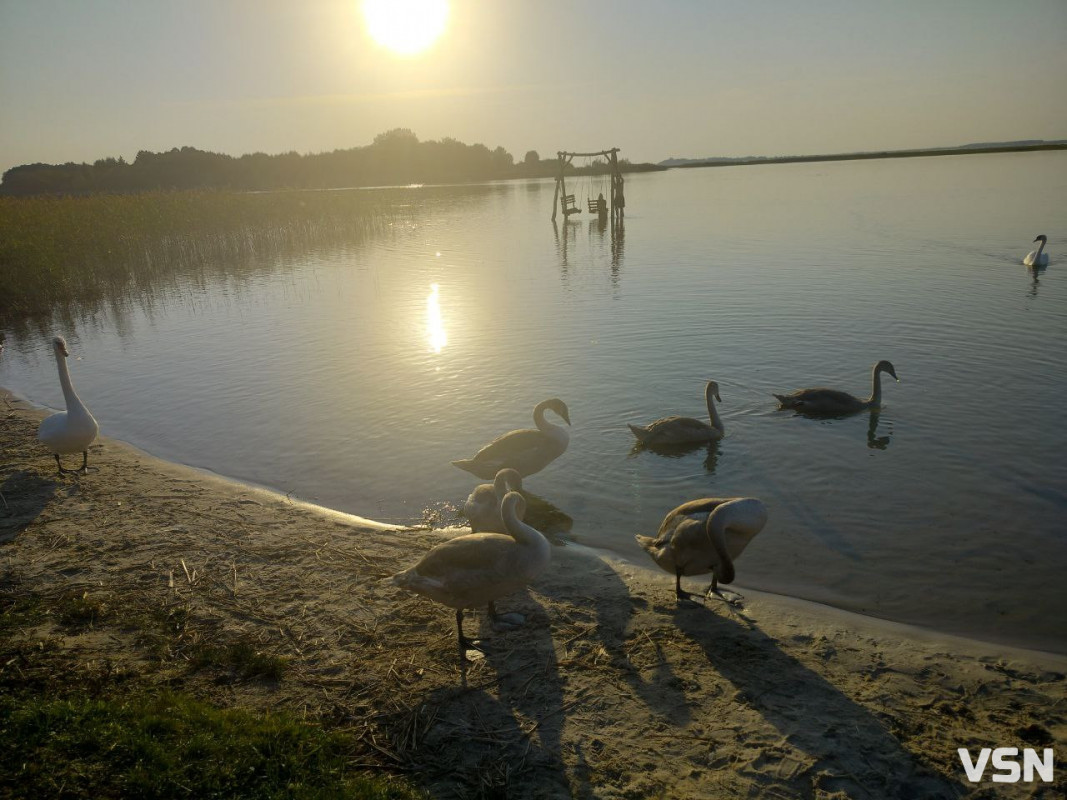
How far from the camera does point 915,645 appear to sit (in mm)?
6254

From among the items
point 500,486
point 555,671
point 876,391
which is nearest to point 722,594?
point 555,671

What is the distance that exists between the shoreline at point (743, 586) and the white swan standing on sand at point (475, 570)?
1.96m

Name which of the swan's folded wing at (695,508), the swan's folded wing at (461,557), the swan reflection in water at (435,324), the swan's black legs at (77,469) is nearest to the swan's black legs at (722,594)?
the swan's folded wing at (695,508)

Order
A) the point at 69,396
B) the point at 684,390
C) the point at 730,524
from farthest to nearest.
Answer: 1. the point at 684,390
2. the point at 69,396
3. the point at 730,524

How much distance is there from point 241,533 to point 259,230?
3563cm

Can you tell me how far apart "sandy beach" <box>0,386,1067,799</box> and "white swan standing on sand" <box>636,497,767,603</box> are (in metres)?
0.41

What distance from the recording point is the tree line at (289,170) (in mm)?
78250

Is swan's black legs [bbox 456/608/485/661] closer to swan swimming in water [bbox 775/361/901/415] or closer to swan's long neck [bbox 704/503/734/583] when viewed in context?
swan's long neck [bbox 704/503/734/583]

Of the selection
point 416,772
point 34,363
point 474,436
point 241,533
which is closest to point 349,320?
point 34,363

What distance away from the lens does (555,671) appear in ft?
19.1

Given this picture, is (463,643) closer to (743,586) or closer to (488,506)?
(488,506)

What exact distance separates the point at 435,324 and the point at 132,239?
813 inches

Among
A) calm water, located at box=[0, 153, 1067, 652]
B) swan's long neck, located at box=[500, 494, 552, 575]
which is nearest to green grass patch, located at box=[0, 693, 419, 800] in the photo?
swan's long neck, located at box=[500, 494, 552, 575]

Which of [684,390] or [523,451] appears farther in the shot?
[684,390]
